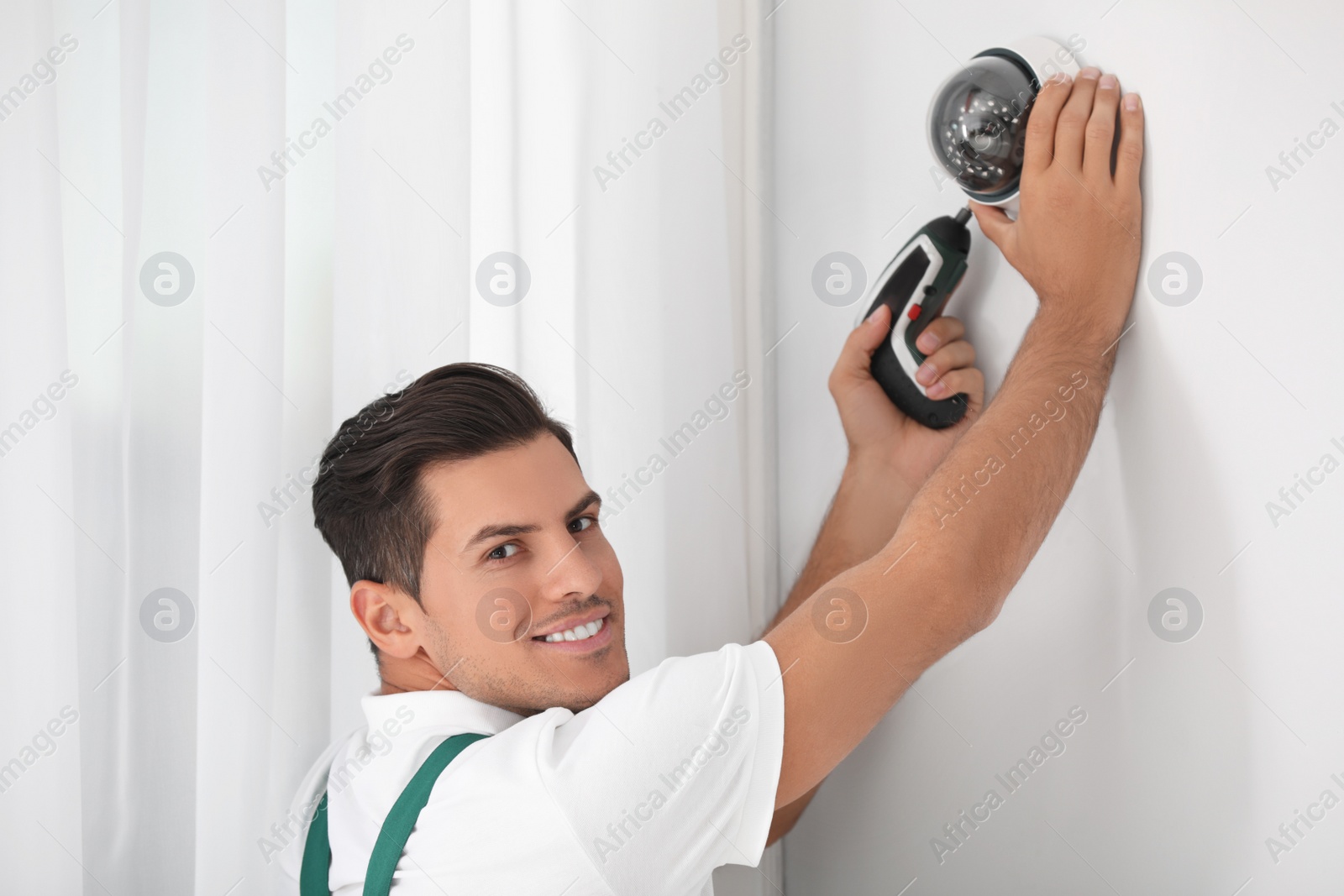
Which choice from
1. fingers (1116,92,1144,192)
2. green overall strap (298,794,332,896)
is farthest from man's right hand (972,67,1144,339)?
green overall strap (298,794,332,896)

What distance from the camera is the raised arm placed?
729 mm

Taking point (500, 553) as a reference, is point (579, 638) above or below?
below

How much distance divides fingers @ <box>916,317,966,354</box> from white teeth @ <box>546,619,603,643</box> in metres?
0.43

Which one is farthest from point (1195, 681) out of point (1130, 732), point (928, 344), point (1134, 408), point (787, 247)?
point (787, 247)

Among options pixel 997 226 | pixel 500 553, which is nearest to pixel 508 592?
pixel 500 553

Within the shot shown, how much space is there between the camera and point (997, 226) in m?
0.85

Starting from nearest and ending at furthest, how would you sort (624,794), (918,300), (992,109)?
1. (624,794)
2. (992,109)
3. (918,300)

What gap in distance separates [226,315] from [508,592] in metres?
0.36

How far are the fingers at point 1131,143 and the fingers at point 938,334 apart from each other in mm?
212

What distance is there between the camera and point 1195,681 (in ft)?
2.46

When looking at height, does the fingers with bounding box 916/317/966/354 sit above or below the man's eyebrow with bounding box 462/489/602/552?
below

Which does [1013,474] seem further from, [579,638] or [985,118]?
[579,638]

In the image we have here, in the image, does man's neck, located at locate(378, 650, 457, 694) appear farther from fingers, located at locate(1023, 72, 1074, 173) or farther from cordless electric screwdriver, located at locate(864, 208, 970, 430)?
fingers, located at locate(1023, 72, 1074, 173)

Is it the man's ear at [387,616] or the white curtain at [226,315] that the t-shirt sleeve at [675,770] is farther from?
the white curtain at [226,315]
